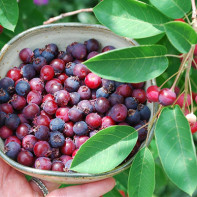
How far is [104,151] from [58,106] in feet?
1.39

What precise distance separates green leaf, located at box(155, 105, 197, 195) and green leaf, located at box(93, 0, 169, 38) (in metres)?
0.31

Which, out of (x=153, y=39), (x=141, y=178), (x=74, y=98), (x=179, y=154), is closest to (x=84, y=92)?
(x=74, y=98)

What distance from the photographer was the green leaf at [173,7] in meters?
0.99

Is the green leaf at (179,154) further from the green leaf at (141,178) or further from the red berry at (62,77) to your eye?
the red berry at (62,77)

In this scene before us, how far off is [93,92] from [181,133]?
0.57m

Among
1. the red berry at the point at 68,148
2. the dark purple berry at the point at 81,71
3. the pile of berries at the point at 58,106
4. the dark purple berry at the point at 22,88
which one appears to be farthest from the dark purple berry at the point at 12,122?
the dark purple berry at the point at 81,71

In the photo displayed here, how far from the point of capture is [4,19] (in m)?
1.17

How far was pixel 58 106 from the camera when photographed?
1.39 meters

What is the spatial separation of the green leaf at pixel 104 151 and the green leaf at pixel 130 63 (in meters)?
0.19

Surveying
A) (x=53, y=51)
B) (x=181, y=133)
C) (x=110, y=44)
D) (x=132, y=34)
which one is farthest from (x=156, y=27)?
(x=53, y=51)

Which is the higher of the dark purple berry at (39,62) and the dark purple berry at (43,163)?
the dark purple berry at (39,62)

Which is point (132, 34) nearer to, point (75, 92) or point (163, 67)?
point (163, 67)

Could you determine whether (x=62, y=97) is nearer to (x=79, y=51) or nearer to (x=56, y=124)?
(x=56, y=124)

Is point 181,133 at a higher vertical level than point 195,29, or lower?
lower
